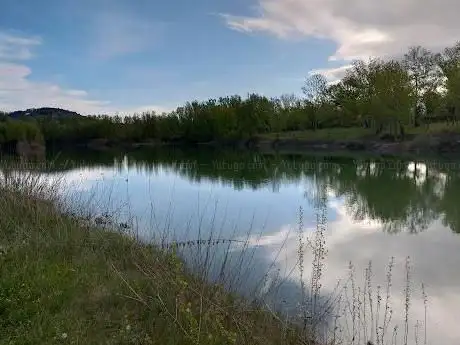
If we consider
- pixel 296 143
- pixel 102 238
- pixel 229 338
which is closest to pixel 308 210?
pixel 102 238

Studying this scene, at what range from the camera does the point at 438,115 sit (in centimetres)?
5962

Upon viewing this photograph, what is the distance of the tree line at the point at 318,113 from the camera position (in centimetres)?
4959

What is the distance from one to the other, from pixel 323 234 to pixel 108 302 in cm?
776

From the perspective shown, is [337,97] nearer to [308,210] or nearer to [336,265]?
[308,210]

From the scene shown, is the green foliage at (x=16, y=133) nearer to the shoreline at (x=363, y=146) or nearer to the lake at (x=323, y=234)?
the shoreline at (x=363, y=146)

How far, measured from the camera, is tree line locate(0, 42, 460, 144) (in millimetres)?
49594

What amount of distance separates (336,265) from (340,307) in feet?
7.59

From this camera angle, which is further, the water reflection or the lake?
the water reflection

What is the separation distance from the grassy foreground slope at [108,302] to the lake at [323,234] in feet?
3.42

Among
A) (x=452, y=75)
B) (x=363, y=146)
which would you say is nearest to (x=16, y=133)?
(x=363, y=146)

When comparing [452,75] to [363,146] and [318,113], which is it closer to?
[363,146]

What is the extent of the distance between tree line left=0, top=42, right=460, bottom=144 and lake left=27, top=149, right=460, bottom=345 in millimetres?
26085

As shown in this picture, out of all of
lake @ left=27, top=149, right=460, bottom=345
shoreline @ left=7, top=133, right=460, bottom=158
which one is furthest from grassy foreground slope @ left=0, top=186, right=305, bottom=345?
shoreline @ left=7, top=133, right=460, bottom=158

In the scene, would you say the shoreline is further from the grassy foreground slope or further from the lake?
the grassy foreground slope
